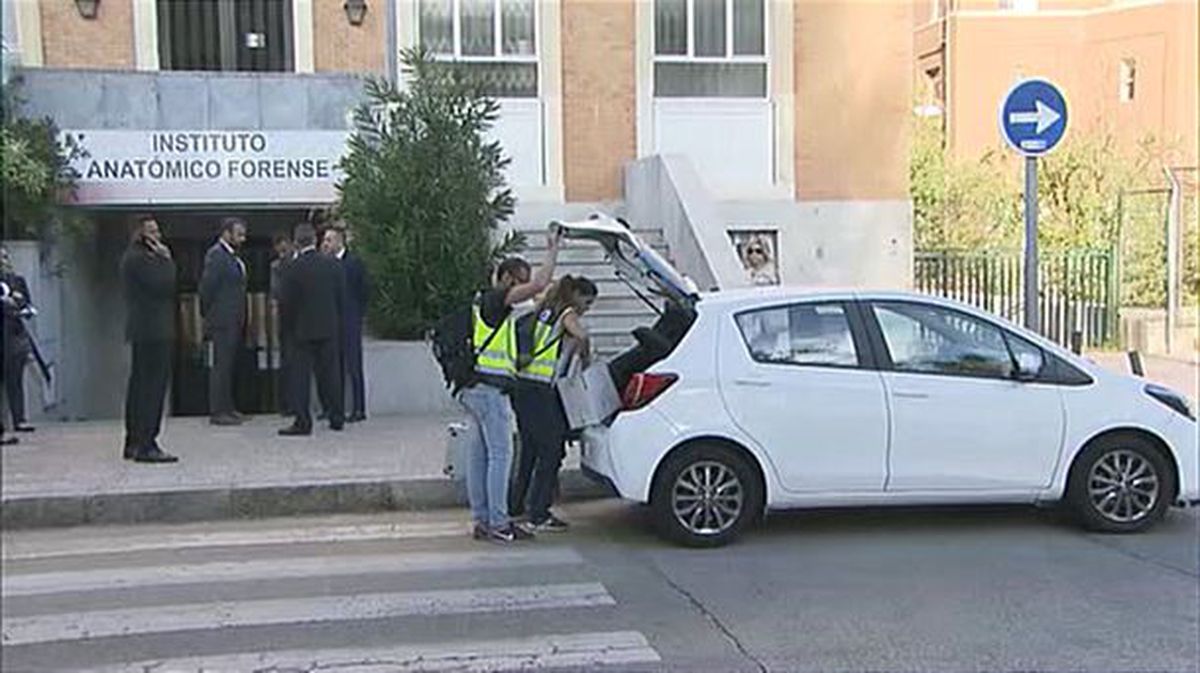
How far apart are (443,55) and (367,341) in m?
4.91

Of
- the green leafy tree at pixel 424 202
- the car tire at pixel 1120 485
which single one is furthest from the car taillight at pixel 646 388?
the green leafy tree at pixel 424 202

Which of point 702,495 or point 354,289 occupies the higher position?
point 354,289

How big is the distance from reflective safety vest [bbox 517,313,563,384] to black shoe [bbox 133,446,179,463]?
3.35m

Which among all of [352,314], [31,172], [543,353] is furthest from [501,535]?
[31,172]

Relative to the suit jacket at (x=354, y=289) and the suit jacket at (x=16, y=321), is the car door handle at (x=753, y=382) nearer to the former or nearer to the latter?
the suit jacket at (x=354, y=289)

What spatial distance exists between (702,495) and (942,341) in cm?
171

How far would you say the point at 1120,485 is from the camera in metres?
7.65

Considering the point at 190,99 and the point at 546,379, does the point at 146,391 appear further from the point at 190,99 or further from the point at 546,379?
the point at 190,99

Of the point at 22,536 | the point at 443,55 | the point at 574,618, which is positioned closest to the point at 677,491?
the point at 574,618

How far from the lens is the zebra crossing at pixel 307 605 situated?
5.35 metres

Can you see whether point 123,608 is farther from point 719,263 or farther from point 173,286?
point 719,263

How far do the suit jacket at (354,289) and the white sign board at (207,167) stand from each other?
10.2ft

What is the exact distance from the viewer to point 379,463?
370 inches

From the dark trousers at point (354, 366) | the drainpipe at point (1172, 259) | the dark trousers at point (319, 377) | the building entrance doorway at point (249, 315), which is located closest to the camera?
the dark trousers at point (319, 377)
